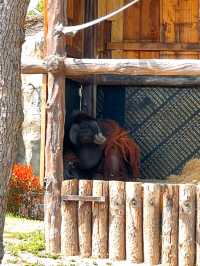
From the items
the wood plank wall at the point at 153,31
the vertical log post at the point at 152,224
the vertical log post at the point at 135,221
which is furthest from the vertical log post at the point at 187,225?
the wood plank wall at the point at 153,31

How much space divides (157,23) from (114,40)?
0.70 meters

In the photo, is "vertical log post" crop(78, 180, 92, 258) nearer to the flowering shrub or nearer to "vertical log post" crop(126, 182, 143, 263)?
"vertical log post" crop(126, 182, 143, 263)

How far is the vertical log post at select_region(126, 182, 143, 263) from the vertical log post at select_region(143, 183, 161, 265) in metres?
0.07

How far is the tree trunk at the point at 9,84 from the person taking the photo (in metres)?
5.00

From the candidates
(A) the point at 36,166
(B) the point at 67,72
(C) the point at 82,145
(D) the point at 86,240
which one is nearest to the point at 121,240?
(D) the point at 86,240

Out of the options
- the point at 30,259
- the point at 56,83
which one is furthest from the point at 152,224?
the point at 56,83

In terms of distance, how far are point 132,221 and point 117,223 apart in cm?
16

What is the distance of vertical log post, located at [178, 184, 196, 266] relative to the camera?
7.71m

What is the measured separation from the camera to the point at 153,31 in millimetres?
12219

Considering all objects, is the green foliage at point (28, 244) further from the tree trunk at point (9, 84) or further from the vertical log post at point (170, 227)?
the tree trunk at point (9, 84)

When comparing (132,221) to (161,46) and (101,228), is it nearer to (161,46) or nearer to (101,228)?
(101,228)

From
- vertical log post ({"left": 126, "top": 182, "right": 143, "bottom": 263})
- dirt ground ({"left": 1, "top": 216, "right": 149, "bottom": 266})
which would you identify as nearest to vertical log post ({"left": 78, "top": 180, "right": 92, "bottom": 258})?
dirt ground ({"left": 1, "top": 216, "right": 149, "bottom": 266})

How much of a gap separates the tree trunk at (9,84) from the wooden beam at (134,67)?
320 cm

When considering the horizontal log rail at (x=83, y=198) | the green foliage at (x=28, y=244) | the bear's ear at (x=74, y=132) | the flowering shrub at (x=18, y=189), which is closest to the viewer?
the horizontal log rail at (x=83, y=198)
